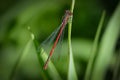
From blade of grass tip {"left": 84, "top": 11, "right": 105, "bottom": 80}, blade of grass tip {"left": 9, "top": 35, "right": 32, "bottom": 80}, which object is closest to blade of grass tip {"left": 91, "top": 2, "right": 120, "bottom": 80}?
blade of grass tip {"left": 84, "top": 11, "right": 105, "bottom": 80}

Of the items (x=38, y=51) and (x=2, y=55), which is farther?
(x=2, y=55)

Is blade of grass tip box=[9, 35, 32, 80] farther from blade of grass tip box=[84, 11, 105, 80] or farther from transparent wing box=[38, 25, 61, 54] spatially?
blade of grass tip box=[84, 11, 105, 80]

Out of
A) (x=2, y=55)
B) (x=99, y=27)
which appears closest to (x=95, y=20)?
(x=99, y=27)

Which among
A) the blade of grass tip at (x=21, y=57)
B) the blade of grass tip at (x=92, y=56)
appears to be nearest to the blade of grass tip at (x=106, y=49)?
the blade of grass tip at (x=92, y=56)

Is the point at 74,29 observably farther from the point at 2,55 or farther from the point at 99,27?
the point at 2,55

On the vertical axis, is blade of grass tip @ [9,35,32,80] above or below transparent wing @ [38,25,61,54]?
below
